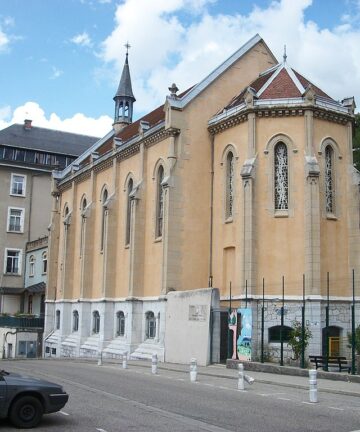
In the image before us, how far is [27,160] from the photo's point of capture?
61.9 meters

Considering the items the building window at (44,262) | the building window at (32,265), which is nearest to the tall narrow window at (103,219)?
the building window at (44,262)

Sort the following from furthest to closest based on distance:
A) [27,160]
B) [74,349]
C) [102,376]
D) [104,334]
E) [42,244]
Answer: [27,160] < [42,244] < [74,349] < [104,334] < [102,376]

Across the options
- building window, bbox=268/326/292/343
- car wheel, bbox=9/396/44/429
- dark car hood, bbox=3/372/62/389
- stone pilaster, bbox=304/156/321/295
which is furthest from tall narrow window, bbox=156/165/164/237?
car wheel, bbox=9/396/44/429

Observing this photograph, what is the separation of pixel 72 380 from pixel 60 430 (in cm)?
974

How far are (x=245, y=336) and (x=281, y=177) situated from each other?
818cm

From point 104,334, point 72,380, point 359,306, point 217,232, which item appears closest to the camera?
point 72,380

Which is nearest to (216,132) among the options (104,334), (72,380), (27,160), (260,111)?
(260,111)

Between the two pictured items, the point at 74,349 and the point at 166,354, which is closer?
the point at 166,354

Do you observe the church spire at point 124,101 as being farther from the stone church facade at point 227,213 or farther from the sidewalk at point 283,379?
the sidewalk at point 283,379

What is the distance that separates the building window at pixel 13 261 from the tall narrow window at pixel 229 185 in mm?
34485

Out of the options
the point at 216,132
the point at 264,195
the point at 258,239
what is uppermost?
the point at 216,132

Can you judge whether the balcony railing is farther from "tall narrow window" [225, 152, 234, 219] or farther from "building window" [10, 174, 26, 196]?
"tall narrow window" [225, 152, 234, 219]

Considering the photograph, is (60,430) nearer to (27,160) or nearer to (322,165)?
(322,165)

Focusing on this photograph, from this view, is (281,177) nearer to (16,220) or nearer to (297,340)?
(297,340)
